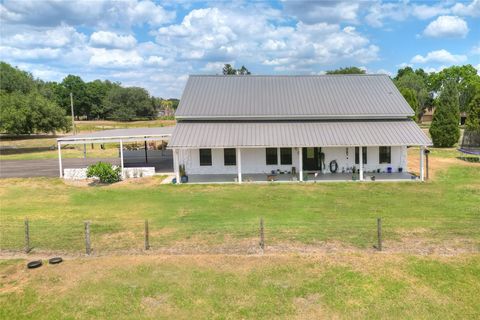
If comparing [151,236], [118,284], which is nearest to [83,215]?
[151,236]

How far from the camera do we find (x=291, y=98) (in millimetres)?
28719

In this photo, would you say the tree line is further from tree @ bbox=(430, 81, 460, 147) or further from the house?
tree @ bbox=(430, 81, 460, 147)

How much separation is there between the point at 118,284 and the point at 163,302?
159 cm

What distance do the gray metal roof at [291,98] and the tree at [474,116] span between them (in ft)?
49.3

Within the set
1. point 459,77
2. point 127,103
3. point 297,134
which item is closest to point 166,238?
point 297,134

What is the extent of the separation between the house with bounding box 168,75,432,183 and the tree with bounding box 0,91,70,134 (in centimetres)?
2707

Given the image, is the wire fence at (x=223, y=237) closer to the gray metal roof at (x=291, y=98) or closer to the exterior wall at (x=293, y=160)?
the exterior wall at (x=293, y=160)

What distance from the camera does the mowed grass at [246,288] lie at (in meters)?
8.48

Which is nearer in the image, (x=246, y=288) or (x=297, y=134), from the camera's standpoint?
(x=246, y=288)

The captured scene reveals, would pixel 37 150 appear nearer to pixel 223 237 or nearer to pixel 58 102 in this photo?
pixel 223 237

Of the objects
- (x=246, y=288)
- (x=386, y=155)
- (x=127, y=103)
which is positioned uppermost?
(x=127, y=103)

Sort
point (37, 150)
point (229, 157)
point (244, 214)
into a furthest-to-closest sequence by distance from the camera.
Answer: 1. point (37, 150)
2. point (229, 157)
3. point (244, 214)

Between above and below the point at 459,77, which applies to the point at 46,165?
below

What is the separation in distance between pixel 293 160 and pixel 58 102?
296 feet
